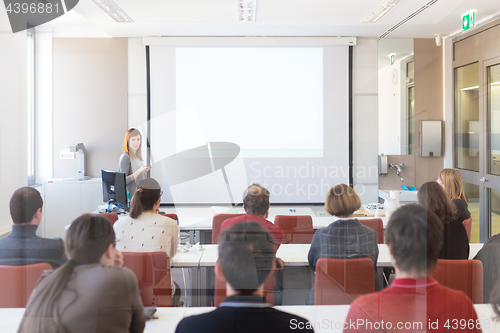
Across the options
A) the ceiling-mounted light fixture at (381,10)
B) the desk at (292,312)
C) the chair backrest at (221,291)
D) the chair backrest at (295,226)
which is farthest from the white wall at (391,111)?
the chair backrest at (221,291)

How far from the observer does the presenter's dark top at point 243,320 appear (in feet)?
3.73

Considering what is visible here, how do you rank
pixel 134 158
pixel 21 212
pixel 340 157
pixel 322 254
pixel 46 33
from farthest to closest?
pixel 340 157 < pixel 134 158 < pixel 322 254 < pixel 46 33 < pixel 21 212

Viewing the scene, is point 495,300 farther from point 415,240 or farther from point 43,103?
point 43,103

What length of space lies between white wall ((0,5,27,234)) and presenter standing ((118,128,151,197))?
0.74 meters

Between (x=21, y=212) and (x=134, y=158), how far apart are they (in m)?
1.30

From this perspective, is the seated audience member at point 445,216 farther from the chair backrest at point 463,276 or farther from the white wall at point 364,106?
the white wall at point 364,106

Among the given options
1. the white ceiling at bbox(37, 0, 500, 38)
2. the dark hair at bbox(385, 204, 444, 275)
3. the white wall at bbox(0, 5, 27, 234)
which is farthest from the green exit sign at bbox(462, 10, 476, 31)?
the white wall at bbox(0, 5, 27, 234)

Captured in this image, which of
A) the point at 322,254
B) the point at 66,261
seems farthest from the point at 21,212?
the point at 322,254

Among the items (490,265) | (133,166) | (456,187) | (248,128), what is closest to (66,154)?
(133,166)

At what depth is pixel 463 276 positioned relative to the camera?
1.54 metres

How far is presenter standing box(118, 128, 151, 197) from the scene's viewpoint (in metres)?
2.47

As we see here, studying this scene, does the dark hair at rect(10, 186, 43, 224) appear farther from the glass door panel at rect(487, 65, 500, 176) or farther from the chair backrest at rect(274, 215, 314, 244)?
the glass door panel at rect(487, 65, 500, 176)

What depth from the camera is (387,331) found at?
1.28 meters

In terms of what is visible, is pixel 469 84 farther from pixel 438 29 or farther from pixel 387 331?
pixel 387 331
